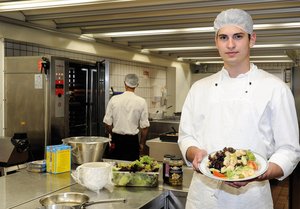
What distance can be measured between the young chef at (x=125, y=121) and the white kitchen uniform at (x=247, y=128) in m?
3.11

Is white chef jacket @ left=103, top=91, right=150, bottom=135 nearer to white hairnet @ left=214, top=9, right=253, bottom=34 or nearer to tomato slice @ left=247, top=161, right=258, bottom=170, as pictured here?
white hairnet @ left=214, top=9, right=253, bottom=34

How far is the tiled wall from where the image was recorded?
4.71 m

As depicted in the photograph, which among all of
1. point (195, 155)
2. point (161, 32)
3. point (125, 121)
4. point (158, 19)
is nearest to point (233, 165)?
point (195, 155)

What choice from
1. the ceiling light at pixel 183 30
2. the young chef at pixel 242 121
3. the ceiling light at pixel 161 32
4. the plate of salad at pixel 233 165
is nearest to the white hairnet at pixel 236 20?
the young chef at pixel 242 121

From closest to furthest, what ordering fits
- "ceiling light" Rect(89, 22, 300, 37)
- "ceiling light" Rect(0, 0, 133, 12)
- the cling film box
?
the cling film box, "ceiling light" Rect(0, 0, 133, 12), "ceiling light" Rect(89, 22, 300, 37)

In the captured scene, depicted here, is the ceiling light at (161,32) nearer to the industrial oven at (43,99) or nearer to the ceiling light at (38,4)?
the industrial oven at (43,99)

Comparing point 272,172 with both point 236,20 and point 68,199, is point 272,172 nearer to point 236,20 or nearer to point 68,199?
point 236,20

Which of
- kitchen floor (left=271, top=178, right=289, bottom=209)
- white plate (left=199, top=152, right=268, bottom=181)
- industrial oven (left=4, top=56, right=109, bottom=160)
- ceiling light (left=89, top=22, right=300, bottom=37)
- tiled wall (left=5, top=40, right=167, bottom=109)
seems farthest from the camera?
kitchen floor (left=271, top=178, right=289, bottom=209)

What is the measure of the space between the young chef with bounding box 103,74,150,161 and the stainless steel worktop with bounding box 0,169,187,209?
2.53 metres

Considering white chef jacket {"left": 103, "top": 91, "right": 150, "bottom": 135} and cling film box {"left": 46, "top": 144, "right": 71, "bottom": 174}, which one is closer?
cling film box {"left": 46, "top": 144, "right": 71, "bottom": 174}

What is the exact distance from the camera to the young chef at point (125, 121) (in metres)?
5.07

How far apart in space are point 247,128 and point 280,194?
4.39 meters

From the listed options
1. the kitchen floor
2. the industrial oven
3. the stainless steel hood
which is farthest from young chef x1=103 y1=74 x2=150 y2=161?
the kitchen floor

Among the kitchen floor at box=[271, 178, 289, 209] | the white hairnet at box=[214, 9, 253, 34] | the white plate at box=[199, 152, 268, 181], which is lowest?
the kitchen floor at box=[271, 178, 289, 209]
